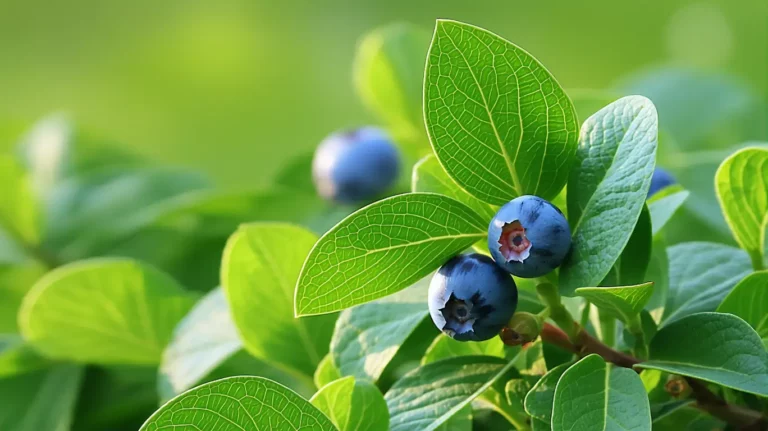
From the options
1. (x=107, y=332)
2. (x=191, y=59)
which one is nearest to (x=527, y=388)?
(x=107, y=332)

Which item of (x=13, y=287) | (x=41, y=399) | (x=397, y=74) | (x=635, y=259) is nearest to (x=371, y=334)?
(x=635, y=259)

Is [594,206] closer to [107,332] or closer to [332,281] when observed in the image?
[332,281]

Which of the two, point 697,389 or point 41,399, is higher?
point 697,389

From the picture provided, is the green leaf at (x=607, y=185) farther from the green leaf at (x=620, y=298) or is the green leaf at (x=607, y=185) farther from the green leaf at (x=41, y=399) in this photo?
the green leaf at (x=41, y=399)

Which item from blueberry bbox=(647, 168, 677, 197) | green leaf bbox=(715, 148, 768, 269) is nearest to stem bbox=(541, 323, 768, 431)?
green leaf bbox=(715, 148, 768, 269)

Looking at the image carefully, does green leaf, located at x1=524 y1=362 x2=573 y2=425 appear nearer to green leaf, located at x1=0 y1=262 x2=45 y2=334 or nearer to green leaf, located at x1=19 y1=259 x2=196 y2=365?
green leaf, located at x1=19 y1=259 x2=196 y2=365

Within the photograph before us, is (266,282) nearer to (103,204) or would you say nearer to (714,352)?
(714,352)

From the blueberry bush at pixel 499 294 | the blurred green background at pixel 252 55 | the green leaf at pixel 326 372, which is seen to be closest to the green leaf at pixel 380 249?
the blueberry bush at pixel 499 294
